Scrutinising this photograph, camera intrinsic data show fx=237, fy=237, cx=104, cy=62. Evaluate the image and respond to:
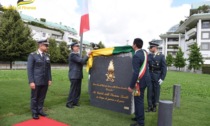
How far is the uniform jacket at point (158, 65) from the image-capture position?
7.07 m

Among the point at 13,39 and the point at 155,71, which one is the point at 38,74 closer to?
the point at 155,71


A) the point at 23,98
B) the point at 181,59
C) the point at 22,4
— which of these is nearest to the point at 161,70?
the point at 23,98

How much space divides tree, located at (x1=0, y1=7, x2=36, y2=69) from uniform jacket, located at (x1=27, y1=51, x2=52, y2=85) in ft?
108

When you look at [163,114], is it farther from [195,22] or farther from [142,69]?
[195,22]

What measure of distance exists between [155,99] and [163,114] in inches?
102

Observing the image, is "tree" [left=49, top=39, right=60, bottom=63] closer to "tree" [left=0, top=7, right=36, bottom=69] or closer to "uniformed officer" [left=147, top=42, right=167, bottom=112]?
"tree" [left=0, top=7, right=36, bottom=69]

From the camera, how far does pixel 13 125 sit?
5242 mm

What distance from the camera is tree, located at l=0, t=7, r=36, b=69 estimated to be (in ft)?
120

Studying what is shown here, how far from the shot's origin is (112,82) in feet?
22.2

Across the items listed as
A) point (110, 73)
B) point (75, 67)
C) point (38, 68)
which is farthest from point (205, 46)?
point (38, 68)

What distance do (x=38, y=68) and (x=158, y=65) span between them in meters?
3.47

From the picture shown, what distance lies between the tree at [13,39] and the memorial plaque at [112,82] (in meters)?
32.3

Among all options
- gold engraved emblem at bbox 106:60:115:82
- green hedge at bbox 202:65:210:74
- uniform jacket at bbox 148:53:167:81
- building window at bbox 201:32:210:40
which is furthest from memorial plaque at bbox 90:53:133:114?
building window at bbox 201:32:210:40

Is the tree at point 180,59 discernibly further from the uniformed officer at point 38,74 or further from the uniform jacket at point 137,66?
the uniformed officer at point 38,74
